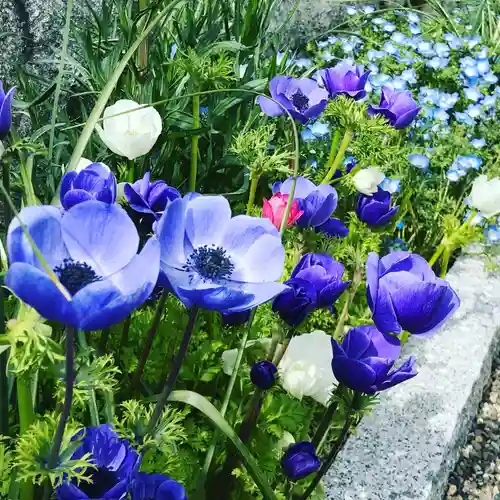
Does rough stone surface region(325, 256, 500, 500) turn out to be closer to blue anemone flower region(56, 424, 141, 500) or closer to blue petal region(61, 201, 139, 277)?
blue anemone flower region(56, 424, 141, 500)

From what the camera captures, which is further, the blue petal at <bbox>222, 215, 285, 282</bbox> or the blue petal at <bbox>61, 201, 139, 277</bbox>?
the blue petal at <bbox>222, 215, 285, 282</bbox>

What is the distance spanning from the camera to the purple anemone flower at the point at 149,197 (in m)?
0.78

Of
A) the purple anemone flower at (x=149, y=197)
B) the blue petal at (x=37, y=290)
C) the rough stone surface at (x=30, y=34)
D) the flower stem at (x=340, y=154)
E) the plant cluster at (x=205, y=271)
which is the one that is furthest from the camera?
the rough stone surface at (x=30, y=34)

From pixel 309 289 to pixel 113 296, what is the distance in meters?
0.38

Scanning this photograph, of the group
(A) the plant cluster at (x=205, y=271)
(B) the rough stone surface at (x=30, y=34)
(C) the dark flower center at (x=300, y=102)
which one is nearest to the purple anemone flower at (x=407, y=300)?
(A) the plant cluster at (x=205, y=271)

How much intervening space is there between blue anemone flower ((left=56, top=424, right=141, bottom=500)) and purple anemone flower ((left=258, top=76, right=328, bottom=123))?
2.34 ft

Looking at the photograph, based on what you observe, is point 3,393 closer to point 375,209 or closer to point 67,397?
point 67,397

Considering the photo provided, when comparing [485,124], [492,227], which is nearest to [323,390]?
[492,227]

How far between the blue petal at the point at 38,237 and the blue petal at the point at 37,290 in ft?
0.11

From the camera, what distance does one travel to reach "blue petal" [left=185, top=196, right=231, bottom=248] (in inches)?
26.0

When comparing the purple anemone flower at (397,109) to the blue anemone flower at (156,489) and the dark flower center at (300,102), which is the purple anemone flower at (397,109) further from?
the blue anemone flower at (156,489)

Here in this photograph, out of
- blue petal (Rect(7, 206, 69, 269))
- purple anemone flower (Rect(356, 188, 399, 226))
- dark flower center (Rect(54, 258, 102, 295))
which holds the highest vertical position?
blue petal (Rect(7, 206, 69, 269))

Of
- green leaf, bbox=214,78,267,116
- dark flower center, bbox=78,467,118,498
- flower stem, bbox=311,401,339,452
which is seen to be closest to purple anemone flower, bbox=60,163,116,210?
dark flower center, bbox=78,467,118,498

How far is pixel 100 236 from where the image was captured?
52cm
